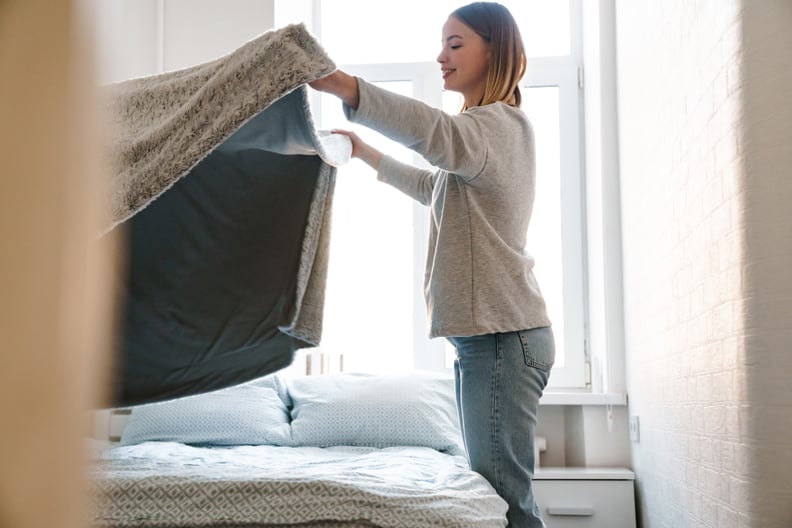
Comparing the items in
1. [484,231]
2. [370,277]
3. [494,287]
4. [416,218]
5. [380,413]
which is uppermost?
[416,218]

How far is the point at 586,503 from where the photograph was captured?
9.85 ft

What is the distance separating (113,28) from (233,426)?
9.20 ft

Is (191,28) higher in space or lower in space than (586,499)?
higher

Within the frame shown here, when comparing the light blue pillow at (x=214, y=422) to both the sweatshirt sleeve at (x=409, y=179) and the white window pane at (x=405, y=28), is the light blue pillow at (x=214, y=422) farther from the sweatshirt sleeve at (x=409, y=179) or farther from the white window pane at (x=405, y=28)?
the white window pane at (x=405, y=28)

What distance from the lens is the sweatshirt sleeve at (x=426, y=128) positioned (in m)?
1.48

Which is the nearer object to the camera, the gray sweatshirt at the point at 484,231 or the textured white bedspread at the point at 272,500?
the textured white bedspread at the point at 272,500

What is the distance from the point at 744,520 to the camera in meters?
1.73

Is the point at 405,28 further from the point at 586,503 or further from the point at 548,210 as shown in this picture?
the point at 586,503

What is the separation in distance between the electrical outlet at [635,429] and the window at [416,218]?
0.45m

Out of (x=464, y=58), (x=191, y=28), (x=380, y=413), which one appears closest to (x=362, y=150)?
(x=464, y=58)

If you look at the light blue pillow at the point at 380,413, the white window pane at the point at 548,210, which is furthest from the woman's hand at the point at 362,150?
the white window pane at the point at 548,210

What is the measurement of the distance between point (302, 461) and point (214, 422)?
0.67 m

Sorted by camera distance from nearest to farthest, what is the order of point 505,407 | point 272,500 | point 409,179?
point 272,500, point 505,407, point 409,179

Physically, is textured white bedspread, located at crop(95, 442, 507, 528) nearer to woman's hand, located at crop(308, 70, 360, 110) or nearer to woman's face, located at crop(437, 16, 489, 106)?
woman's hand, located at crop(308, 70, 360, 110)
